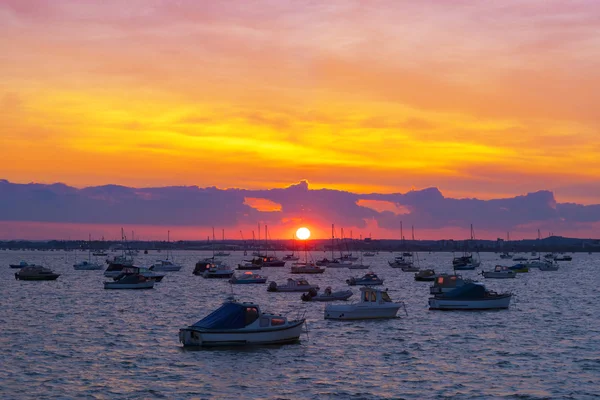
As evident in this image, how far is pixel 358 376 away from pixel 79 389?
50.8 ft

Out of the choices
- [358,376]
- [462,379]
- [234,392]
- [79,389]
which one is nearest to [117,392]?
[79,389]

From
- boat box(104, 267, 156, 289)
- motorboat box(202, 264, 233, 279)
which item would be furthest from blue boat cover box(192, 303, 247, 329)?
motorboat box(202, 264, 233, 279)

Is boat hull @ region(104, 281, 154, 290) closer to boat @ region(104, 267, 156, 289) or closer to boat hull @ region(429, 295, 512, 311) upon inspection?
boat @ region(104, 267, 156, 289)

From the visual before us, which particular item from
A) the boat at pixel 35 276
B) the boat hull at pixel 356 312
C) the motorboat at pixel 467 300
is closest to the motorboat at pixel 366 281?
the motorboat at pixel 467 300

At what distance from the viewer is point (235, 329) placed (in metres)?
54.8

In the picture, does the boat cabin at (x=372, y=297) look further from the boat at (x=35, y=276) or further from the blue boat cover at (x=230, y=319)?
the boat at (x=35, y=276)

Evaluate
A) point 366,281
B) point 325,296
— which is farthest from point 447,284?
point 366,281

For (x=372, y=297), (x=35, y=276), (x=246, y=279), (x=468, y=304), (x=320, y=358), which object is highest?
(x=35, y=276)

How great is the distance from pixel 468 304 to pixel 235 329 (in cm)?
3646

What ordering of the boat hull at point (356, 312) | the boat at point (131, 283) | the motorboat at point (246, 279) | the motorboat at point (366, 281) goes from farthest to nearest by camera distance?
the motorboat at point (246, 279), the motorboat at point (366, 281), the boat at point (131, 283), the boat hull at point (356, 312)

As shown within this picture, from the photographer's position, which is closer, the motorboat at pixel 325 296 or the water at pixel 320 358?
the water at pixel 320 358

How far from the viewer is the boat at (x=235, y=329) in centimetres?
5450

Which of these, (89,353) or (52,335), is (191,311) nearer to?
(52,335)

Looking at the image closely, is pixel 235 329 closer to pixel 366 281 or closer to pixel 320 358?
pixel 320 358
